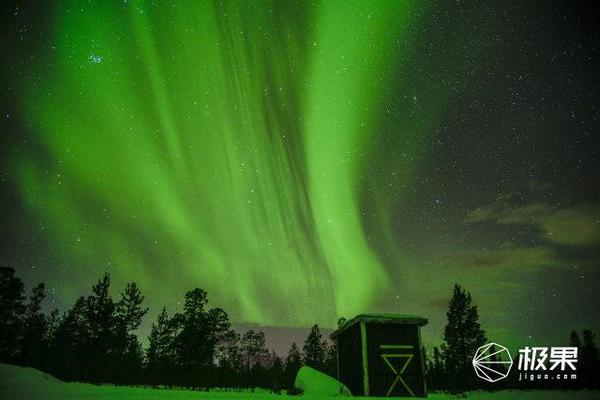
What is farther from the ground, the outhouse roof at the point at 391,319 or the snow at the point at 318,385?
the outhouse roof at the point at 391,319

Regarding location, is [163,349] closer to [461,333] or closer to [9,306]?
[9,306]

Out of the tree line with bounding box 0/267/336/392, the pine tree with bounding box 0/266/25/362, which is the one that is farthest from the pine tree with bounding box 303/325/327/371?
the pine tree with bounding box 0/266/25/362

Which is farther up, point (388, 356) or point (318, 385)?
point (388, 356)

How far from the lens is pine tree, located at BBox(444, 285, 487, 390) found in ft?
132

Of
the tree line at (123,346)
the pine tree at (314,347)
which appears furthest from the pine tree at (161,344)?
the pine tree at (314,347)

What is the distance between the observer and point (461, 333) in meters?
40.9

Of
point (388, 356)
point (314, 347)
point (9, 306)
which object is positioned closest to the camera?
point (388, 356)

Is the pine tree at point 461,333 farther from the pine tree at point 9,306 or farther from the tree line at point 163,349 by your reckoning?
the pine tree at point 9,306

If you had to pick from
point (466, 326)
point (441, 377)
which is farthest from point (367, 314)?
point (466, 326)

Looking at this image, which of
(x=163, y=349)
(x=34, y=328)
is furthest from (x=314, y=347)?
(x=34, y=328)

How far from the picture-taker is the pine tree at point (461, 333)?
4025 cm

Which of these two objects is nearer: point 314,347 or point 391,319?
point 391,319

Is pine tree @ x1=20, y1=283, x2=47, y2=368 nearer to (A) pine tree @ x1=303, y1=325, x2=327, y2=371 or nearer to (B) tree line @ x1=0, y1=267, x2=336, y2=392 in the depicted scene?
(B) tree line @ x1=0, y1=267, x2=336, y2=392

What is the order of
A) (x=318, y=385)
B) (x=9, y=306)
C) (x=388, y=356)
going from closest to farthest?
(x=388, y=356)
(x=318, y=385)
(x=9, y=306)
